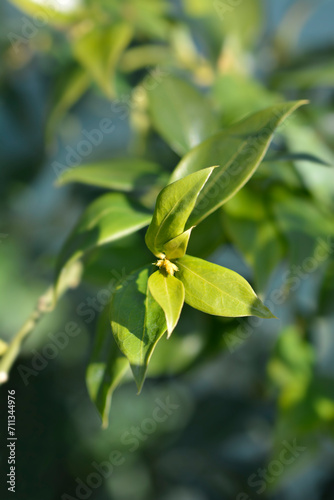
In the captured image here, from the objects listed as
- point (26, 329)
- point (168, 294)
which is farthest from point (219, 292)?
point (26, 329)

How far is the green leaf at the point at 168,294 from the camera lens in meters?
0.28

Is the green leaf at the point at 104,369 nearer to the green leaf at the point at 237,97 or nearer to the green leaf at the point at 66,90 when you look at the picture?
the green leaf at the point at 237,97

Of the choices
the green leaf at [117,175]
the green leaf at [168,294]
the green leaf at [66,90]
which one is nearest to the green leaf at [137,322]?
the green leaf at [168,294]

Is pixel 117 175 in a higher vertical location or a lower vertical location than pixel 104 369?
higher

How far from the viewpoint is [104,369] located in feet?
1.23

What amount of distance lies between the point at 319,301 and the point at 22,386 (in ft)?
1.57

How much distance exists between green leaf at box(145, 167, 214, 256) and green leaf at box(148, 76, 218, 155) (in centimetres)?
19

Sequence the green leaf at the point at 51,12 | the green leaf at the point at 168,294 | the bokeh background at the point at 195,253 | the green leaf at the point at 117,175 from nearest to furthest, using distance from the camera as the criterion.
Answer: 1. the green leaf at the point at 168,294
2. the green leaf at the point at 117,175
3. the bokeh background at the point at 195,253
4. the green leaf at the point at 51,12

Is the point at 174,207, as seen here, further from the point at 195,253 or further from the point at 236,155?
the point at 195,253

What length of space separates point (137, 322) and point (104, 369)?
0.09 m

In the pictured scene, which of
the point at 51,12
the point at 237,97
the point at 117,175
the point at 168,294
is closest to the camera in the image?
the point at 168,294

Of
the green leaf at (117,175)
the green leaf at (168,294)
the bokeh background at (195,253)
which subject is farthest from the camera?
the bokeh background at (195,253)

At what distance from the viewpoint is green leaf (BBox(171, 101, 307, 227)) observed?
0.33 m

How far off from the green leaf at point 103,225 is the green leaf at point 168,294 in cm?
7
